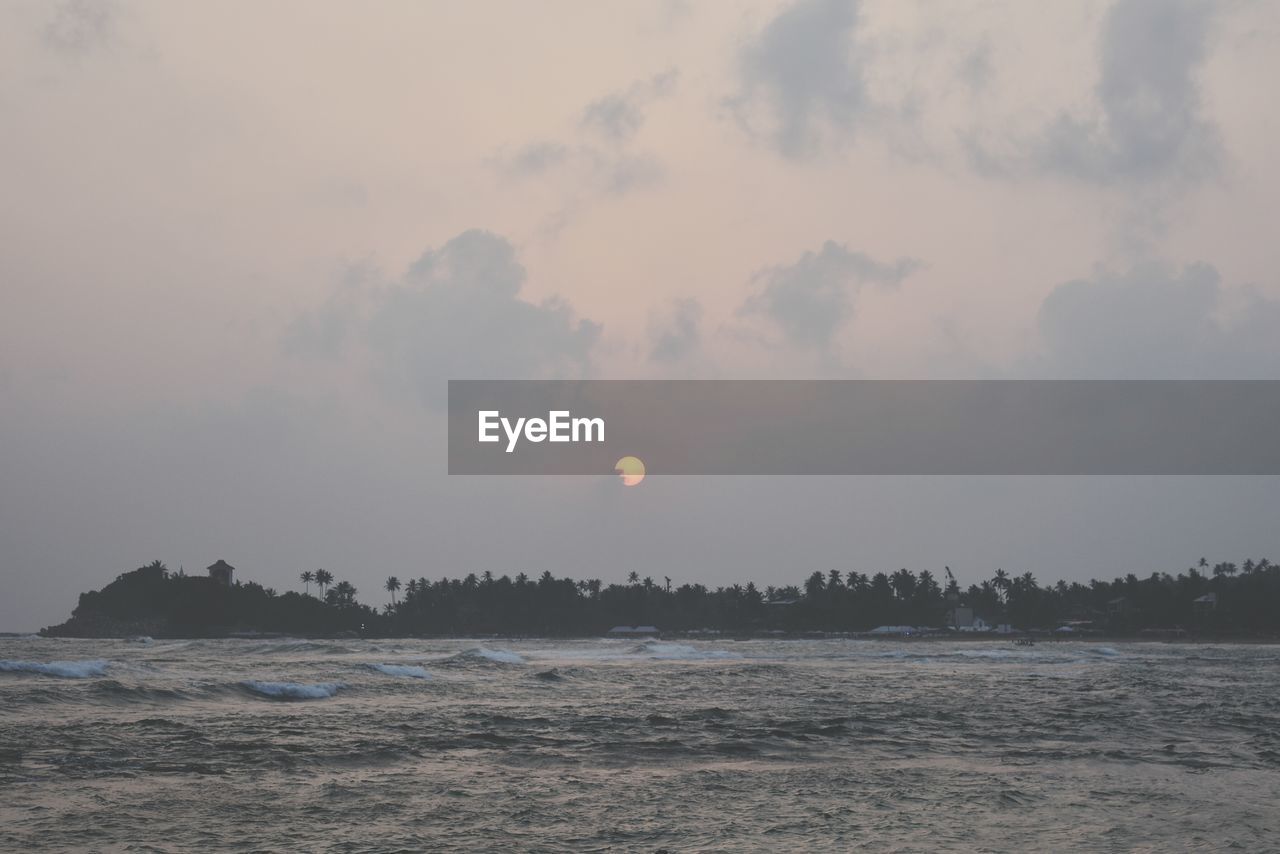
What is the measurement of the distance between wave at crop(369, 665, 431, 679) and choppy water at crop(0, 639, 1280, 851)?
901 cm

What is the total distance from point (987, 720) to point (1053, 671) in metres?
30.2

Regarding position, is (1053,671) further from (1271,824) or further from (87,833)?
(87,833)

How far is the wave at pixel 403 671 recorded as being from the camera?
41438 mm

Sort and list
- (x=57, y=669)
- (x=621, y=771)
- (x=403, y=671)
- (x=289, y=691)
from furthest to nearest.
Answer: (x=403, y=671)
(x=57, y=669)
(x=289, y=691)
(x=621, y=771)

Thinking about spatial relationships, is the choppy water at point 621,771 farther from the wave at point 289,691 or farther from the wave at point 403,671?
the wave at point 403,671

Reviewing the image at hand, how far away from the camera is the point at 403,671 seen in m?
42.8

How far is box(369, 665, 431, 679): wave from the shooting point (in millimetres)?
41438

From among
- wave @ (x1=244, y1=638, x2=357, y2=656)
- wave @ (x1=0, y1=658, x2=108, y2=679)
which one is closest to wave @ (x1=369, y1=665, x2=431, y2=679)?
wave @ (x1=0, y1=658, x2=108, y2=679)

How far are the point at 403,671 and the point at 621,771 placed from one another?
1095 inches

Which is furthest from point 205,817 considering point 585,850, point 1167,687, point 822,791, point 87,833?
point 1167,687

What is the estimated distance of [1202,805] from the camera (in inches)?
567

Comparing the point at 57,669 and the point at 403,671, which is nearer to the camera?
the point at 57,669

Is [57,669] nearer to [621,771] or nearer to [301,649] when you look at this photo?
[621,771]

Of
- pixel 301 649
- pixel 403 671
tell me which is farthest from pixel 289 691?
pixel 301 649
